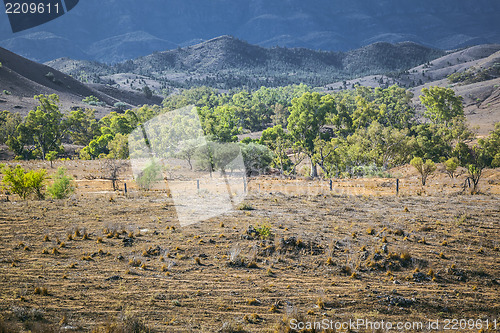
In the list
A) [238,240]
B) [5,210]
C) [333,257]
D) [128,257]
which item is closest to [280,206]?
[238,240]

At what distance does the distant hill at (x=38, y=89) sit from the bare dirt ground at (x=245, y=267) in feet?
245

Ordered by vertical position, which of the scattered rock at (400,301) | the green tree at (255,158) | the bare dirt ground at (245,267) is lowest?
the scattered rock at (400,301)

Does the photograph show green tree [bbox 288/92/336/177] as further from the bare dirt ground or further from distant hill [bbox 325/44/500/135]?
distant hill [bbox 325/44/500/135]

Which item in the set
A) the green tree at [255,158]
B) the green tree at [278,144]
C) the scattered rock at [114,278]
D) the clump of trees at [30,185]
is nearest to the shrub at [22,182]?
the clump of trees at [30,185]

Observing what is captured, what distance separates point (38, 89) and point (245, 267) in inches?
4205

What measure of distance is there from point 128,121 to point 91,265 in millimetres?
49659

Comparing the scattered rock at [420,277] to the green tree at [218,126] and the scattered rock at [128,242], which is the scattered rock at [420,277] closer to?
the scattered rock at [128,242]

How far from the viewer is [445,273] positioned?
36.0ft

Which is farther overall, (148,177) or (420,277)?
(148,177)

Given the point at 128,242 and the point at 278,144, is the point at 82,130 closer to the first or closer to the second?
the point at 278,144

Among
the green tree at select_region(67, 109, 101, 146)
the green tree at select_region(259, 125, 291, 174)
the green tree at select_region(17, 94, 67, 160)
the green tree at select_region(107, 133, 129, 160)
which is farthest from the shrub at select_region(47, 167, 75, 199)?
the green tree at select_region(67, 109, 101, 146)

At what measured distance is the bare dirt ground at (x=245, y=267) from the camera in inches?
333

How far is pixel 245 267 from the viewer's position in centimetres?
1149

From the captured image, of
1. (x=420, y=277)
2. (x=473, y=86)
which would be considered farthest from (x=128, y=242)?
(x=473, y=86)
